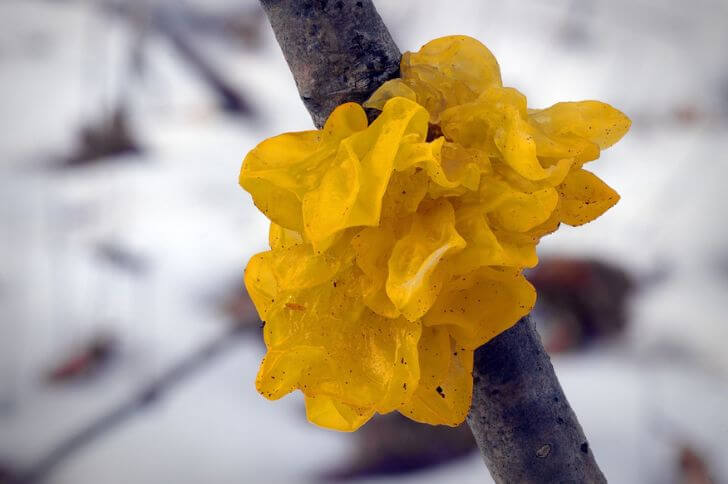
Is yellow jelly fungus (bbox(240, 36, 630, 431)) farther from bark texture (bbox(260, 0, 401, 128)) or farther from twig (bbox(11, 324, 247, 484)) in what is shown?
twig (bbox(11, 324, 247, 484))

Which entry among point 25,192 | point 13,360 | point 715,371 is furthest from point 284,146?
point 25,192

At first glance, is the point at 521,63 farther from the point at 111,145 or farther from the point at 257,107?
the point at 111,145

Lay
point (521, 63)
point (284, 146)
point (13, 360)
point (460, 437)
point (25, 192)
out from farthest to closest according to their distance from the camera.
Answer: point (521, 63) < point (25, 192) < point (13, 360) < point (460, 437) < point (284, 146)

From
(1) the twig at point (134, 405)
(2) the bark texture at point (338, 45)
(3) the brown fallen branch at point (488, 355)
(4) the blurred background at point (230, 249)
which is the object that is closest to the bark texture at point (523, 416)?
(3) the brown fallen branch at point (488, 355)

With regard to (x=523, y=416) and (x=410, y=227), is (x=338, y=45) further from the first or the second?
(x=523, y=416)

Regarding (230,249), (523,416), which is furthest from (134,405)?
(523,416)

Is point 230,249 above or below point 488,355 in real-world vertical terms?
below

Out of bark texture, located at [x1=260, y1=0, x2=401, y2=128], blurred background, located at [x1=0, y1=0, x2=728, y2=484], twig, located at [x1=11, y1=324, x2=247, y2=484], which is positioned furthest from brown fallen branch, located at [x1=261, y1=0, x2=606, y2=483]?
twig, located at [x1=11, y1=324, x2=247, y2=484]
